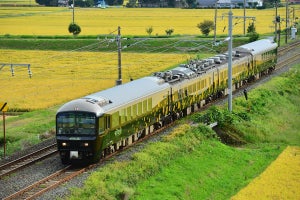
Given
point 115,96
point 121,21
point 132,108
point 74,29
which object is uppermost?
point 121,21

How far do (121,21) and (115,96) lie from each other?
351 ft

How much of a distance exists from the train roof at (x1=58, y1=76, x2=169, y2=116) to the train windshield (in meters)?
0.25

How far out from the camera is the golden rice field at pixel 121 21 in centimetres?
11481

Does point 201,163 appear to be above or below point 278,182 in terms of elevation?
above

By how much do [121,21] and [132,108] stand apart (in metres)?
106

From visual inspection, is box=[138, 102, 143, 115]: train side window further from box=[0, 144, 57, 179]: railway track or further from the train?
box=[0, 144, 57, 179]: railway track

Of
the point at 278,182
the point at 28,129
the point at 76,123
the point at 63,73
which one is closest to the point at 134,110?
the point at 76,123

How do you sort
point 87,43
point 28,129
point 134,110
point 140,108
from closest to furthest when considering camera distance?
point 134,110
point 140,108
point 28,129
point 87,43

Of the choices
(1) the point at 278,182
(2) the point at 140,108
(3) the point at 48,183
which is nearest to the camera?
(3) the point at 48,183

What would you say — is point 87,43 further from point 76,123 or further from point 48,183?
point 48,183

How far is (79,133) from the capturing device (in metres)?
27.5

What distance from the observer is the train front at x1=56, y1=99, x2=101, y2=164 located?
89.7 ft

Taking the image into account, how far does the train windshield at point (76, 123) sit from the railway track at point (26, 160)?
2.34m

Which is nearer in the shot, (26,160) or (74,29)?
(26,160)
